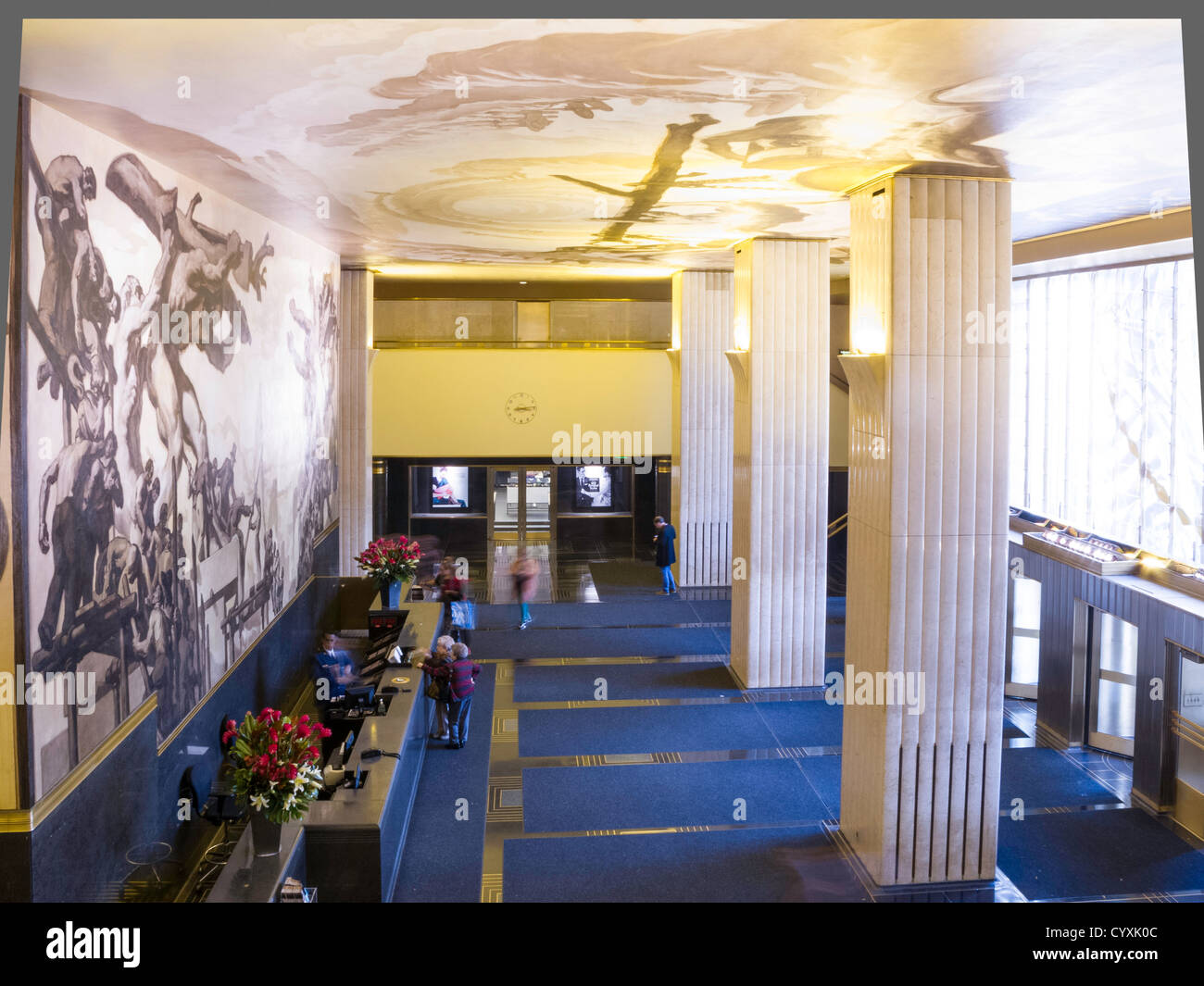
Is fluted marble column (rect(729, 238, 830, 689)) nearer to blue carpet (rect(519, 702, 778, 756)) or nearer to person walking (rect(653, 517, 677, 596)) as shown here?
blue carpet (rect(519, 702, 778, 756))

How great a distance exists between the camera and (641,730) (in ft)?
32.6

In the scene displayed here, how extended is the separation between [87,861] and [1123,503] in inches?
390

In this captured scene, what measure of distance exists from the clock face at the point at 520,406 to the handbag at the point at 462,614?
6.53m

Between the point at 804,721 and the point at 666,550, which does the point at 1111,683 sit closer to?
the point at 804,721

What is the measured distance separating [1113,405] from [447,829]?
812 centimetres

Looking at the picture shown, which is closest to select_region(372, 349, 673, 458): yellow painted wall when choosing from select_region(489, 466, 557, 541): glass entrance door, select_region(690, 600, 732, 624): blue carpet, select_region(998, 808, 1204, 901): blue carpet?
select_region(489, 466, 557, 541): glass entrance door

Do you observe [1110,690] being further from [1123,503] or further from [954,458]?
[954,458]

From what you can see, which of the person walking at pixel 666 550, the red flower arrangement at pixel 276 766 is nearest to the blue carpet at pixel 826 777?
the red flower arrangement at pixel 276 766

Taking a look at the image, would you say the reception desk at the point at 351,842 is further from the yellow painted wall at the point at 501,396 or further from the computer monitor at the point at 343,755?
the yellow painted wall at the point at 501,396

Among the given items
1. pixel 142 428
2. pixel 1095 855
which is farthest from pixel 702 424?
pixel 142 428

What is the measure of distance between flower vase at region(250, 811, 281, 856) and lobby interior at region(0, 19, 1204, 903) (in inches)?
4.2

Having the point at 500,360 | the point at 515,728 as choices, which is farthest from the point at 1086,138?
the point at 500,360

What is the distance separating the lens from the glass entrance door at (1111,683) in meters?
9.76

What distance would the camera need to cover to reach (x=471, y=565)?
18078 mm
